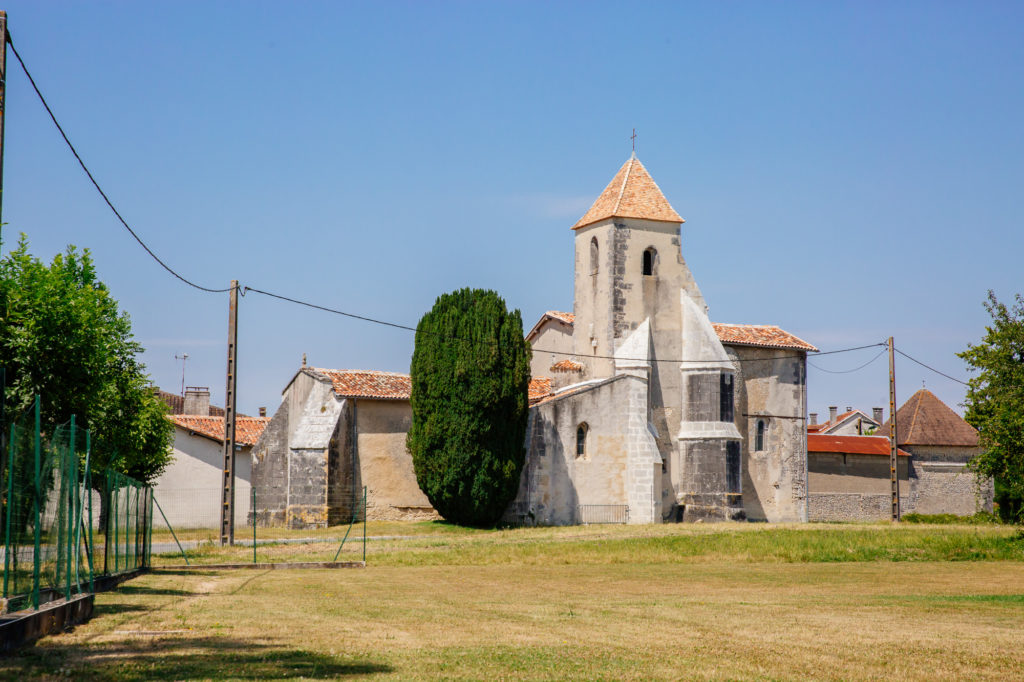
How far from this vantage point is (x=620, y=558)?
26.1 metres

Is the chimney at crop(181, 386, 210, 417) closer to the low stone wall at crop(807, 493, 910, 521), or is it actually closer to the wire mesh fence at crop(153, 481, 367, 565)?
the wire mesh fence at crop(153, 481, 367, 565)

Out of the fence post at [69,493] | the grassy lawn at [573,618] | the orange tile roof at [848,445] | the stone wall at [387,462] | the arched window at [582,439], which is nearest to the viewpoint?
the grassy lawn at [573,618]

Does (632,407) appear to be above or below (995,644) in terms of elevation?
above

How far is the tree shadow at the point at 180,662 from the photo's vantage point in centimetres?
898

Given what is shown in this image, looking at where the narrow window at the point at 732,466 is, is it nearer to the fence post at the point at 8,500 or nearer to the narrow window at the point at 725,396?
the narrow window at the point at 725,396

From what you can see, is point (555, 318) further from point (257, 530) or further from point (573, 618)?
point (573, 618)

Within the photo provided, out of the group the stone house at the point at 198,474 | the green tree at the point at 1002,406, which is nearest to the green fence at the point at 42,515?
the green tree at the point at 1002,406

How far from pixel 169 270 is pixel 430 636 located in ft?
54.7

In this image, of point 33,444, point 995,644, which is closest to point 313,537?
point 33,444

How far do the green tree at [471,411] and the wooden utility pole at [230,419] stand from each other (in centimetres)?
978

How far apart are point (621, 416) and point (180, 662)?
3169 centimetres

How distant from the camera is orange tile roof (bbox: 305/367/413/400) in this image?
1587 inches

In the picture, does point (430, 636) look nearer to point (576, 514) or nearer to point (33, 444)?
point (33, 444)

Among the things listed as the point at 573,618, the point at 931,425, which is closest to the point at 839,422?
the point at 931,425
